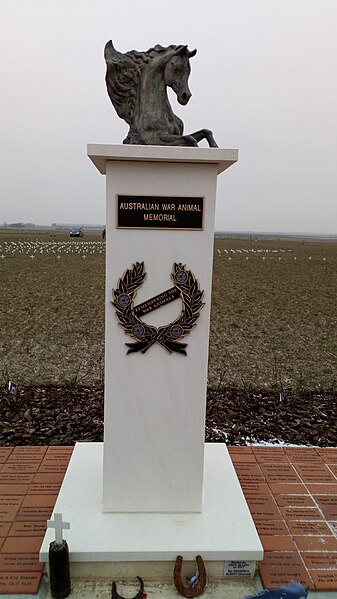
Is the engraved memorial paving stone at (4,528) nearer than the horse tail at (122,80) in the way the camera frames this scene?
No

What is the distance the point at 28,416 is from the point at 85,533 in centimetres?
263

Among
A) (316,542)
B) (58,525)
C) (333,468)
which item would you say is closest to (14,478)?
(58,525)

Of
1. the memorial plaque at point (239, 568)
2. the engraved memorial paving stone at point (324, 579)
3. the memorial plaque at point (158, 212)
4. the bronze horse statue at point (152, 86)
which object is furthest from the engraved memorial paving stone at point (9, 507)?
the bronze horse statue at point (152, 86)

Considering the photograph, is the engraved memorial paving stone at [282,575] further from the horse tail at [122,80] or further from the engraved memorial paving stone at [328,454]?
the horse tail at [122,80]

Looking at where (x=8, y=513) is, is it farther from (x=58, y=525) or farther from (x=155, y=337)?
(x=155, y=337)

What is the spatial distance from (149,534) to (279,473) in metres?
1.71

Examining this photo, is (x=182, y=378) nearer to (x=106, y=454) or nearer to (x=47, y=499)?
(x=106, y=454)

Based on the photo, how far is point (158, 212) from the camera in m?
3.01

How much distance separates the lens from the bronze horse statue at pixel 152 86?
3037 millimetres

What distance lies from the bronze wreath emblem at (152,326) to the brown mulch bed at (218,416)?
2.40 meters

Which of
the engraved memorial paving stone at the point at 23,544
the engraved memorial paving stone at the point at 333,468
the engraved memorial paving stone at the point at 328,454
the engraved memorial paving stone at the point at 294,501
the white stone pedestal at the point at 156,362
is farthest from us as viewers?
the engraved memorial paving stone at the point at 328,454

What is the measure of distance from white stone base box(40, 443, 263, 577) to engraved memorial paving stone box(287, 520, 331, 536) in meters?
0.45

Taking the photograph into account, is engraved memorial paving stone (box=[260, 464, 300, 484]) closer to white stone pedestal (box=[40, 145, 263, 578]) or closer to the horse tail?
white stone pedestal (box=[40, 145, 263, 578])

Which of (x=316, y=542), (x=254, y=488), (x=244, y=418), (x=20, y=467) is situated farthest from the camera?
(x=244, y=418)
